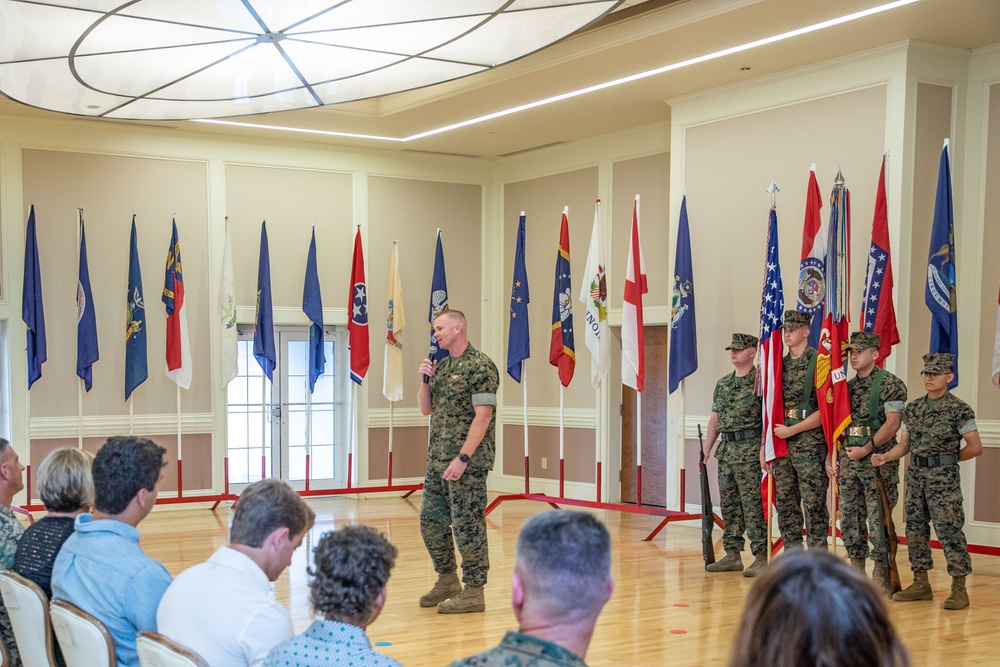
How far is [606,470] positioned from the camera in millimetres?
10914

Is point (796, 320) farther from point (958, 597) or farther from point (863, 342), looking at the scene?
point (958, 597)

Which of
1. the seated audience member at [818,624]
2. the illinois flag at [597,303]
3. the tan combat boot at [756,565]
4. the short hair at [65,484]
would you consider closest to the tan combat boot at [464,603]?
the tan combat boot at [756,565]

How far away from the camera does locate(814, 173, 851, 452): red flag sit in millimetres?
6504

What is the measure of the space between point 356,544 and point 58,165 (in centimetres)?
930

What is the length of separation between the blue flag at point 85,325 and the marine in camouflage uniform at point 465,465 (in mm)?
5345

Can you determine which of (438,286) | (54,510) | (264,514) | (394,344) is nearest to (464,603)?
(54,510)

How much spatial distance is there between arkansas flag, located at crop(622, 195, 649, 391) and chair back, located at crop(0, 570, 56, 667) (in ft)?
21.6

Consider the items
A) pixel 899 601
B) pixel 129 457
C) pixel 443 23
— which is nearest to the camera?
pixel 129 457

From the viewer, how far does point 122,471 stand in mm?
2955

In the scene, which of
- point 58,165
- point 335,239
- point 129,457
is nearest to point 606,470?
point 335,239

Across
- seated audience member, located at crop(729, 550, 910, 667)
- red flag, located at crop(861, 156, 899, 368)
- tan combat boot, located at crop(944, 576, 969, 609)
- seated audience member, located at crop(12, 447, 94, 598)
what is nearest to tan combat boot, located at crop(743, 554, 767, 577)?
tan combat boot, located at crop(944, 576, 969, 609)

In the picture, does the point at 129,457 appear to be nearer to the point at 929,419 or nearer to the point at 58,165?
the point at 929,419

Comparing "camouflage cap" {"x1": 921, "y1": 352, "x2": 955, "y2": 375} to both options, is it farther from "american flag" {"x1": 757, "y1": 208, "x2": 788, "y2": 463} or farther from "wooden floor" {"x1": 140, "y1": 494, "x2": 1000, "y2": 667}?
"wooden floor" {"x1": 140, "y1": 494, "x2": 1000, "y2": 667}

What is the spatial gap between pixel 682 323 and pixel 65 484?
637cm
